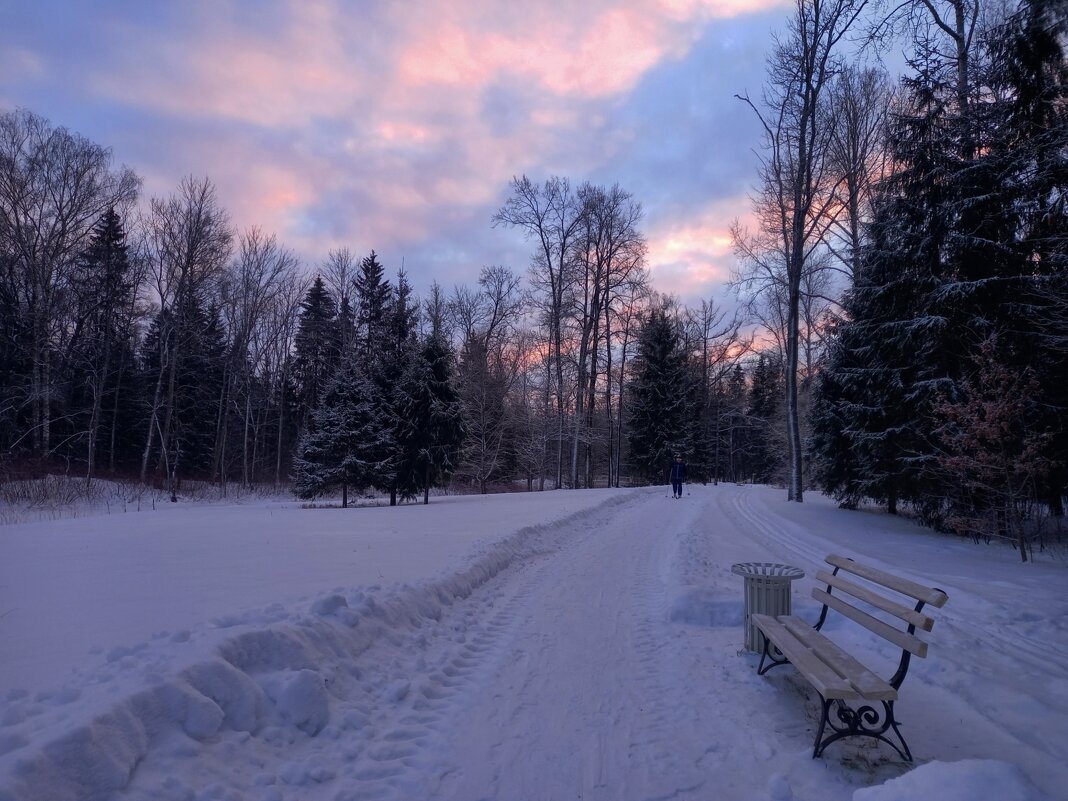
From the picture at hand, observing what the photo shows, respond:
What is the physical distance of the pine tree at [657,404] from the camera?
40.7m

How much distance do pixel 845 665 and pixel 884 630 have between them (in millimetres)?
571

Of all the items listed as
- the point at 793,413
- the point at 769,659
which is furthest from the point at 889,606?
the point at 793,413

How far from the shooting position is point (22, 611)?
5062 millimetres

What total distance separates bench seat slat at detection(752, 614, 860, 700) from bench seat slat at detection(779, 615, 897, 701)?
36 mm

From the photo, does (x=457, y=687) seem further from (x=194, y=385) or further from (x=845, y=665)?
(x=194, y=385)

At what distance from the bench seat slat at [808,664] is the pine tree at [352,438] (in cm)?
1788

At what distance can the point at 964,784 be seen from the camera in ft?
8.23

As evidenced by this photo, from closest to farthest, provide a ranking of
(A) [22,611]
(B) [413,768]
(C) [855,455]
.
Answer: (B) [413,768]
(A) [22,611]
(C) [855,455]

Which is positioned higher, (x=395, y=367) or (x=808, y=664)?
(x=395, y=367)

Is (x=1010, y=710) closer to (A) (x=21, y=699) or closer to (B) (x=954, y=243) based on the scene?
(A) (x=21, y=699)

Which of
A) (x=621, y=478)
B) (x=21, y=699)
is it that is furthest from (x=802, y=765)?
(x=621, y=478)

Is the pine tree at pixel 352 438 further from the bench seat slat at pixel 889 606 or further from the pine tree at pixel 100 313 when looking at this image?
the bench seat slat at pixel 889 606

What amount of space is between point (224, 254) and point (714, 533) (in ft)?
99.8

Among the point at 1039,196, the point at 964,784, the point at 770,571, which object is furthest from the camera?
the point at 1039,196
